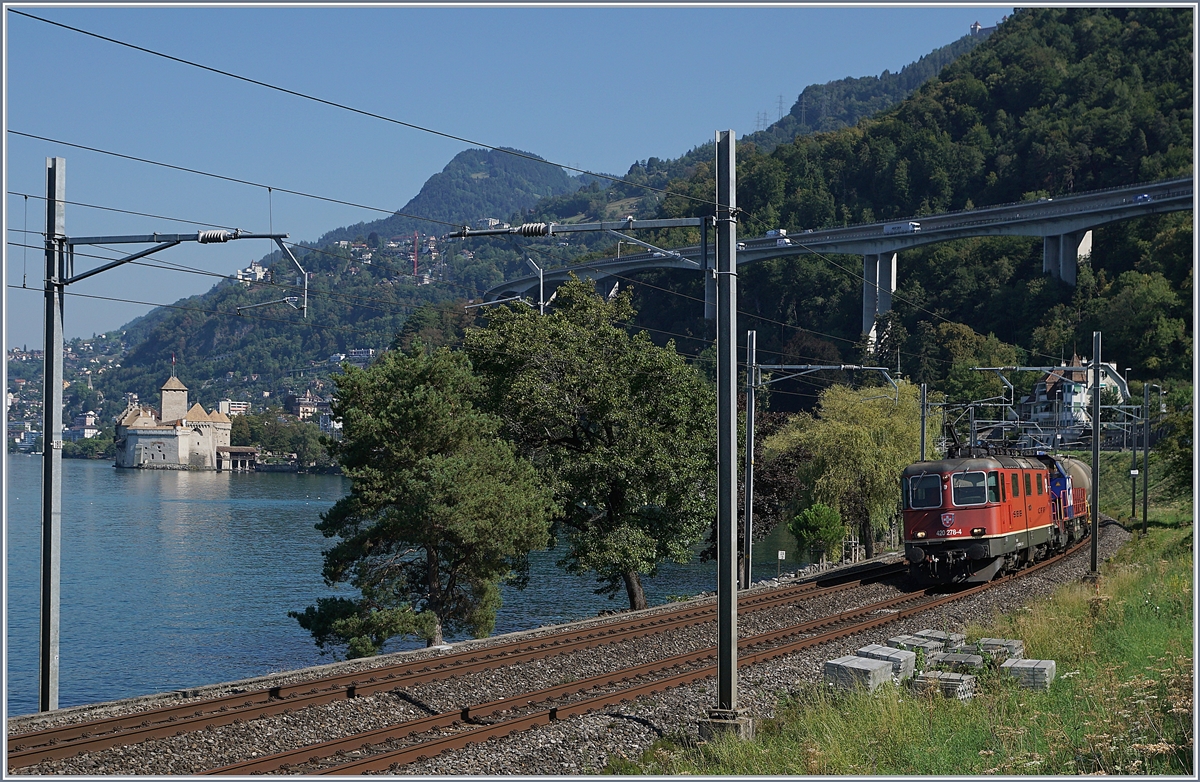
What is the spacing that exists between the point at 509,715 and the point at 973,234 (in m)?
110

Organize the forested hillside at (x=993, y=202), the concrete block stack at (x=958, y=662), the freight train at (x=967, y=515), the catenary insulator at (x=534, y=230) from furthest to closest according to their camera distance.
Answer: the forested hillside at (x=993, y=202) < the freight train at (x=967, y=515) < the catenary insulator at (x=534, y=230) < the concrete block stack at (x=958, y=662)

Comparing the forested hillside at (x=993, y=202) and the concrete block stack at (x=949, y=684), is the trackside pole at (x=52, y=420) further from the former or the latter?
the forested hillside at (x=993, y=202)

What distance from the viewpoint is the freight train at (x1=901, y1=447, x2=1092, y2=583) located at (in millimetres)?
28266

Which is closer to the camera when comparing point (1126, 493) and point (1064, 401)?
point (1126, 493)

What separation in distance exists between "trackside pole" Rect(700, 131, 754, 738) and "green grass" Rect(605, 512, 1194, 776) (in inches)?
25.6

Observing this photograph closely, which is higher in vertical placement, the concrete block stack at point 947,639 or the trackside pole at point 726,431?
the trackside pole at point 726,431

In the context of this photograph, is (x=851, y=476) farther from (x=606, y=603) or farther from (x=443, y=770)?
(x=443, y=770)

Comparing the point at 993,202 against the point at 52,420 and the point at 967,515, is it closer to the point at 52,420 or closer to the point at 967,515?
the point at 967,515

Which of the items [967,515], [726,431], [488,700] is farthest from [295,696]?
[967,515]

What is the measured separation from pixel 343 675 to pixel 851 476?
32.7 meters


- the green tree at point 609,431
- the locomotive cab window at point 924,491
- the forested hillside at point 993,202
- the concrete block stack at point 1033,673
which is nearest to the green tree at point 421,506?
the green tree at point 609,431

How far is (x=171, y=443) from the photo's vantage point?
187500mm

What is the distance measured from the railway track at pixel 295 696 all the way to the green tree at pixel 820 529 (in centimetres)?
2074

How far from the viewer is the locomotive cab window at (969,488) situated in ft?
92.7
